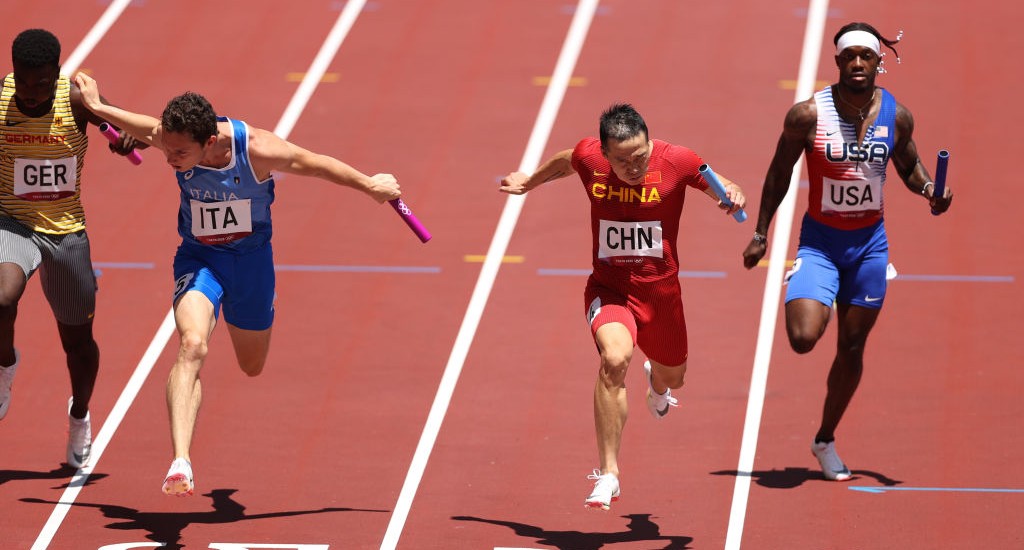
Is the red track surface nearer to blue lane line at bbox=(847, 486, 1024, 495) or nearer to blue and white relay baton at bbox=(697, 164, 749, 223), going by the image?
blue lane line at bbox=(847, 486, 1024, 495)

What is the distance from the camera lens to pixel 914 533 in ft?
31.0

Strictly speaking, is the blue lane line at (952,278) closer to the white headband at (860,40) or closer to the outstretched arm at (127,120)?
the white headband at (860,40)

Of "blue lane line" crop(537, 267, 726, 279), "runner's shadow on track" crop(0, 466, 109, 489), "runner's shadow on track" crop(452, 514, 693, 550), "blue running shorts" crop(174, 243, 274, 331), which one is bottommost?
"runner's shadow on track" crop(0, 466, 109, 489)

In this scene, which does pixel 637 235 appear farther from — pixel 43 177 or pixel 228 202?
pixel 43 177

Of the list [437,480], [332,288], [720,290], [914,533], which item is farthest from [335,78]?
[914,533]

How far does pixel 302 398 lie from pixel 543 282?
8.45ft

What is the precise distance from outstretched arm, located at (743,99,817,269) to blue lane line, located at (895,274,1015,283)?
3.61 metres

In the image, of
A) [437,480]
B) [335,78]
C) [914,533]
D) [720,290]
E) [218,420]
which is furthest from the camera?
[335,78]

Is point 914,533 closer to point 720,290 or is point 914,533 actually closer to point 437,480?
point 437,480

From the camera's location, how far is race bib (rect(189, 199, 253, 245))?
928cm

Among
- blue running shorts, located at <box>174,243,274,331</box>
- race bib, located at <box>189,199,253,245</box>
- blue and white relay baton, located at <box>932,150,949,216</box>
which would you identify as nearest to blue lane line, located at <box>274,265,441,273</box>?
blue running shorts, located at <box>174,243,274,331</box>

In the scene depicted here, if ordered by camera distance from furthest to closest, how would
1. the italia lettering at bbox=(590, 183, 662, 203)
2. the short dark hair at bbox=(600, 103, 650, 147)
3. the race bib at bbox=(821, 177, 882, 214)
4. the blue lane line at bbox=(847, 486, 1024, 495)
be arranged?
the blue lane line at bbox=(847, 486, 1024, 495) < the race bib at bbox=(821, 177, 882, 214) < the italia lettering at bbox=(590, 183, 662, 203) < the short dark hair at bbox=(600, 103, 650, 147)

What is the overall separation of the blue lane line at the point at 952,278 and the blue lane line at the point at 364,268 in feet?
12.1

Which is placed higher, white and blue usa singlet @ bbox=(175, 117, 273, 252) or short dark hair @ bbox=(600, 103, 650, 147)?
short dark hair @ bbox=(600, 103, 650, 147)
